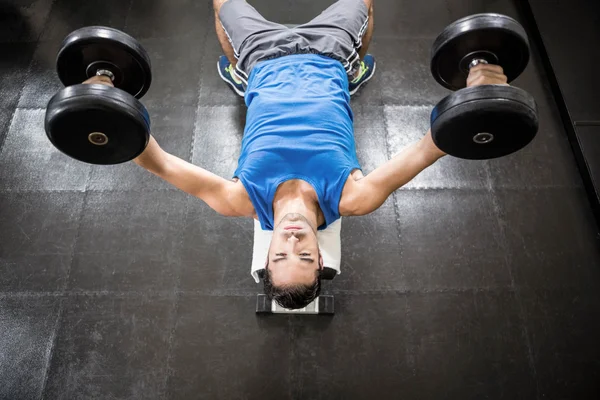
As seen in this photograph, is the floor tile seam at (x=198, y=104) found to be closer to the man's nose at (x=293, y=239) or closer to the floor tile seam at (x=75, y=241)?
the floor tile seam at (x=75, y=241)

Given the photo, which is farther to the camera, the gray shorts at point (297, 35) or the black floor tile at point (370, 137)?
the black floor tile at point (370, 137)

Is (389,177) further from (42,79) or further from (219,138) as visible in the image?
(42,79)

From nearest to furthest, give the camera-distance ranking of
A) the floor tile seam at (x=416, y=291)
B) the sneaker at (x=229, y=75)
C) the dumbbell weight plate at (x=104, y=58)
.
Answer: the dumbbell weight plate at (x=104, y=58) → the floor tile seam at (x=416, y=291) → the sneaker at (x=229, y=75)

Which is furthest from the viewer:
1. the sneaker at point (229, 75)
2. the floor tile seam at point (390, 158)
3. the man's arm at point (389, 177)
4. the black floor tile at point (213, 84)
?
the black floor tile at point (213, 84)

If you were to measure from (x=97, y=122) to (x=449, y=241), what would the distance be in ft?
7.54

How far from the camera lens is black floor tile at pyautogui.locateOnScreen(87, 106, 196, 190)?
132 inches

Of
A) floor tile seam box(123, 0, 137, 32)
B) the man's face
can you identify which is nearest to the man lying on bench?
the man's face

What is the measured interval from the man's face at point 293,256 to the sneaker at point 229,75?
5.27 feet

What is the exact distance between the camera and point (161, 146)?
3496mm

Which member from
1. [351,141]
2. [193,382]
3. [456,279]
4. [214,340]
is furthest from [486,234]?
[193,382]

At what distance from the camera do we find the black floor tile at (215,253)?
302cm

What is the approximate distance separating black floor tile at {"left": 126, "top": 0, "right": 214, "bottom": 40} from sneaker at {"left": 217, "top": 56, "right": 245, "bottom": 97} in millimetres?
596

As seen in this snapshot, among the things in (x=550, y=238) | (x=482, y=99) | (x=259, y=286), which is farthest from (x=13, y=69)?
(x=550, y=238)

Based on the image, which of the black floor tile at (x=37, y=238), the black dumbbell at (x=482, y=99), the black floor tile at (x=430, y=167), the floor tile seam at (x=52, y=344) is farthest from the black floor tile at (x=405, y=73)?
the floor tile seam at (x=52, y=344)
